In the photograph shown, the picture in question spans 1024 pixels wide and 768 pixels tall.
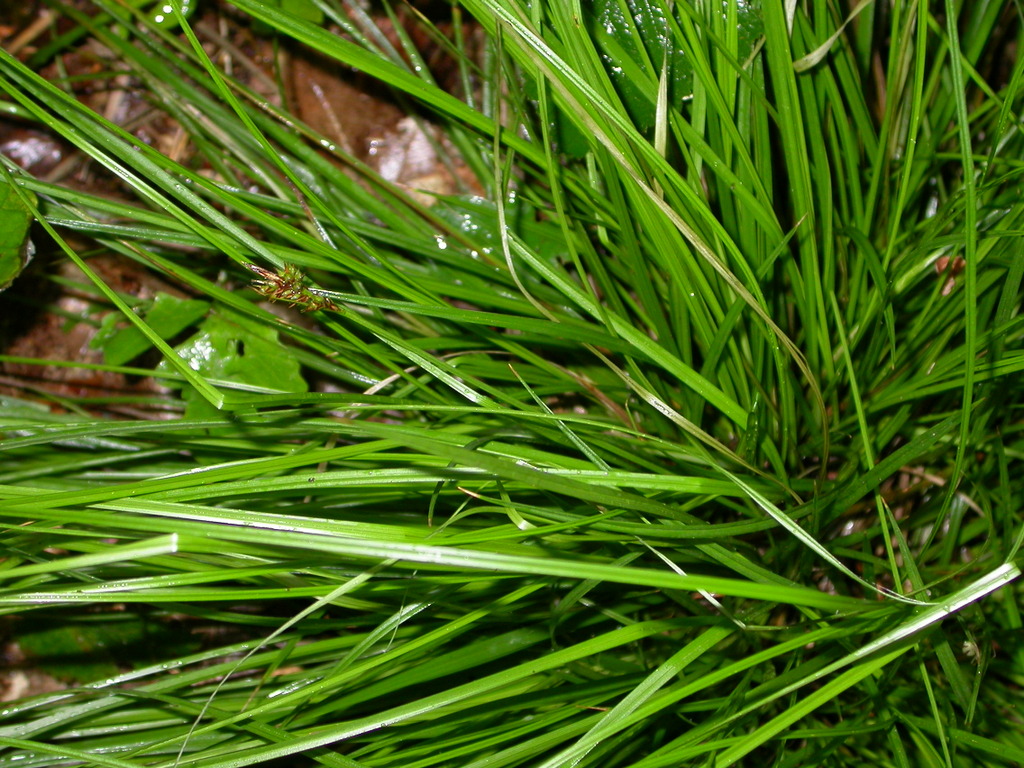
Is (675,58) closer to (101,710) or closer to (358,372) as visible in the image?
(358,372)

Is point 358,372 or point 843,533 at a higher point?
point 358,372

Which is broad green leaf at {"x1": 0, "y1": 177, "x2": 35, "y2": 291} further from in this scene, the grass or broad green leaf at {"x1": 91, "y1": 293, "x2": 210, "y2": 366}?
broad green leaf at {"x1": 91, "y1": 293, "x2": 210, "y2": 366}

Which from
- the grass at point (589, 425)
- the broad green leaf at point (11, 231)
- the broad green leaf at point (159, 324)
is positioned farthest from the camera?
the broad green leaf at point (159, 324)

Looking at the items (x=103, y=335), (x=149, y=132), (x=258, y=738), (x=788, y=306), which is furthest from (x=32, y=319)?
(x=788, y=306)

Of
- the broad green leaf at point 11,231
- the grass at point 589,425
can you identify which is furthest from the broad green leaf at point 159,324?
the broad green leaf at point 11,231

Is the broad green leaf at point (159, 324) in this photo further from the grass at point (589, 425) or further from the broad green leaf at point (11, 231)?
the broad green leaf at point (11, 231)

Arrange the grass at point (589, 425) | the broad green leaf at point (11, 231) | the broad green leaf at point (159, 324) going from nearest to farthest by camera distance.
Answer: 1. the grass at point (589, 425)
2. the broad green leaf at point (11, 231)
3. the broad green leaf at point (159, 324)

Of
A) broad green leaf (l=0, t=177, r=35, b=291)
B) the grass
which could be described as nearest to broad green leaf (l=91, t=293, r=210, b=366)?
the grass

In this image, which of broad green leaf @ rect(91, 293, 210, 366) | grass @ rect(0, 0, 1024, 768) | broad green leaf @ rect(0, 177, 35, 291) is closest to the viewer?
grass @ rect(0, 0, 1024, 768)
